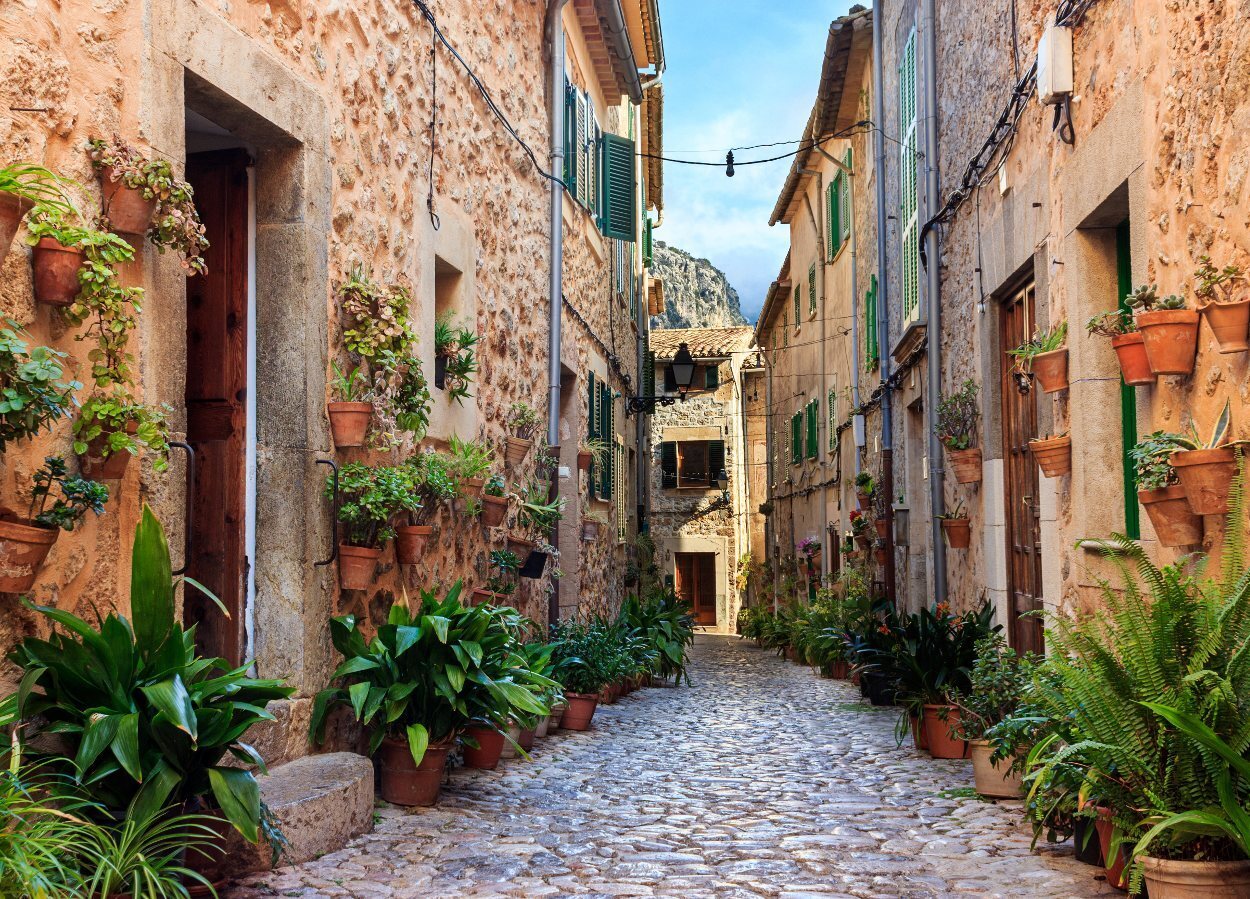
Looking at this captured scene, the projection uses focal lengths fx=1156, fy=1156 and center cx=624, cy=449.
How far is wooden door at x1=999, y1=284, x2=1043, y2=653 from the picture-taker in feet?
21.6

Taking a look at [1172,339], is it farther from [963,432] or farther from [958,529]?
[958,529]

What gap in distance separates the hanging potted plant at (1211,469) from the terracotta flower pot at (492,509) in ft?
13.5

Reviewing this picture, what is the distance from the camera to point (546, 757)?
21.5ft

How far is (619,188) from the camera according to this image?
11891mm

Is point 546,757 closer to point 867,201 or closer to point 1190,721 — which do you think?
point 1190,721

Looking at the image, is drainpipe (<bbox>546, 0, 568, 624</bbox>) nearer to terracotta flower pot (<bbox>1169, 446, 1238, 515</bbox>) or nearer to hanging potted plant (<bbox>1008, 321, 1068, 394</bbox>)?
hanging potted plant (<bbox>1008, 321, 1068, 394</bbox>)

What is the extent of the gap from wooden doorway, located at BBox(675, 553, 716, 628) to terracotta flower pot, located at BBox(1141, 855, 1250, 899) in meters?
24.5

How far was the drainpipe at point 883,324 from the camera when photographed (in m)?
11.4

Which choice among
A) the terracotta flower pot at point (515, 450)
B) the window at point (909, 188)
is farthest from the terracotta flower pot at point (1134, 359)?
the window at point (909, 188)

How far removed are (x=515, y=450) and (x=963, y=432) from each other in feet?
10.0

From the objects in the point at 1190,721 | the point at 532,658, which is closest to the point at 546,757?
the point at 532,658

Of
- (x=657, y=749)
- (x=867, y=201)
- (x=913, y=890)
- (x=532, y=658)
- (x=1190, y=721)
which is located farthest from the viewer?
(x=867, y=201)

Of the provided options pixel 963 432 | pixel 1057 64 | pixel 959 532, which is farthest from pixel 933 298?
pixel 1057 64

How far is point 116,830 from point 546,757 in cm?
367
